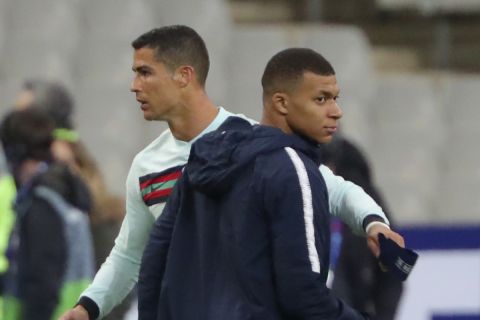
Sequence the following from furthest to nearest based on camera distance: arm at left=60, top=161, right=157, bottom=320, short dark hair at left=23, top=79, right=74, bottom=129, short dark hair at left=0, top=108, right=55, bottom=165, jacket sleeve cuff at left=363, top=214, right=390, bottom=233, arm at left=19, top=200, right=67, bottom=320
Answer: short dark hair at left=23, top=79, right=74, bottom=129 → short dark hair at left=0, top=108, right=55, bottom=165 → arm at left=19, top=200, right=67, bottom=320 → arm at left=60, top=161, right=157, bottom=320 → jacket sleeve cuff at left=363, top=214, right=390, bottom=233

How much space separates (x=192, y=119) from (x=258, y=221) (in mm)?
688

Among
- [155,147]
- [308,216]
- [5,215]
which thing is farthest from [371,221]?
[5,215]

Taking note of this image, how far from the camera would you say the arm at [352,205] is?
4059 millimetres

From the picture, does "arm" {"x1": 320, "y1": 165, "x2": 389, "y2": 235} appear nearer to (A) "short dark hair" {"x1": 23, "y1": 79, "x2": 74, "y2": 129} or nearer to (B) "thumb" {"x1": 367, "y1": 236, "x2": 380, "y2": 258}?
(B) "thumb" {"x1": 367, "y1": 236, "x2": 380, "y2": 258}

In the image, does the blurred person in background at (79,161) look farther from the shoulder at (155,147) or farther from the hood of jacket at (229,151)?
the hood of jacket at (229,151)

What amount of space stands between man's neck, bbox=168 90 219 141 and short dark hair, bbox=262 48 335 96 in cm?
38

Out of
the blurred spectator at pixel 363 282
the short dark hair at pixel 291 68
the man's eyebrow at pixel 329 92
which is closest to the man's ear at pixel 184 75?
the short dark hair at pixel 291 68

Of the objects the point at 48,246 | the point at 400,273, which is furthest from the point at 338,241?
the point at 400,273

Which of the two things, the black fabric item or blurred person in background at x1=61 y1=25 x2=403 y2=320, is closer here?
the black fabric item

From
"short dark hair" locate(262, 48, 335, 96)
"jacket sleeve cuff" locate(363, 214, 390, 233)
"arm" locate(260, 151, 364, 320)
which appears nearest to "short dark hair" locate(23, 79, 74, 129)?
"short dark hair" locate(262, 48, 335, 96)

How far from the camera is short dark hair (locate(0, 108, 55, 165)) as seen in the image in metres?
6.09

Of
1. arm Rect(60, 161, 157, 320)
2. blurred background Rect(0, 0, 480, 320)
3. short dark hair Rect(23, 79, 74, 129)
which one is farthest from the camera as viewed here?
blurred background Rect(0, 0, 480, 320)

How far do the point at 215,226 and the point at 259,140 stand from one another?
0.77 ft

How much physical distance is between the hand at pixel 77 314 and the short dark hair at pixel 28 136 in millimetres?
1764
